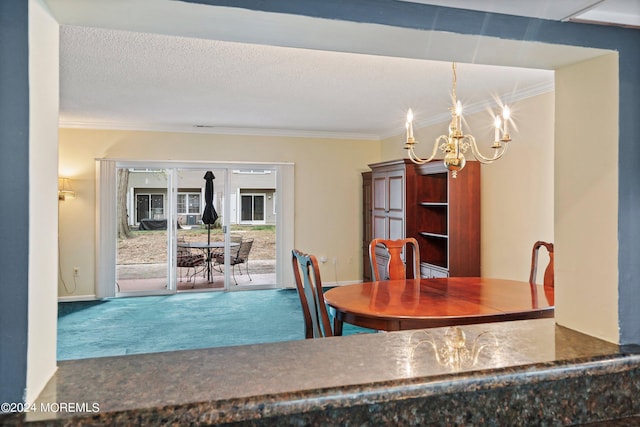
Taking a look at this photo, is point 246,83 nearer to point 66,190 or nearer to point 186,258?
point 66,190

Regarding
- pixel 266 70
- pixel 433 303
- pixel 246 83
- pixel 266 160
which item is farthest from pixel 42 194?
pixel 266 160

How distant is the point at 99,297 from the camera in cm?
646

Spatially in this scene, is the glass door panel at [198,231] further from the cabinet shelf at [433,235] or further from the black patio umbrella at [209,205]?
the cabinet shelf at [433,235]

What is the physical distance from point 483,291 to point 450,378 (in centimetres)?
226

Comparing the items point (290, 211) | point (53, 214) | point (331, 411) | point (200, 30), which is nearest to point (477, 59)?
point (200, 30)

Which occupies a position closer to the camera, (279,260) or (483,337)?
(483,337)

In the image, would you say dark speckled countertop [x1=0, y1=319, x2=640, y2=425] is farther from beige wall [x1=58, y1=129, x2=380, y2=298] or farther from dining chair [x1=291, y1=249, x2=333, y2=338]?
beige wall [x1=58, y1=129, x2=380, y2=298]

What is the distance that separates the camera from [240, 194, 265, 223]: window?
24.6 ft

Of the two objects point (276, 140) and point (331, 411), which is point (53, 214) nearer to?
point (331, 411)

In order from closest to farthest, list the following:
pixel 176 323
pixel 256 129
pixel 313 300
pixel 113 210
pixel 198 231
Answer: pixel 313 300 < pixel 176 323 < pixel 113 210 < pixel 256 129 < pixel 198 231

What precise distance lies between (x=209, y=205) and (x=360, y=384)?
254 inches

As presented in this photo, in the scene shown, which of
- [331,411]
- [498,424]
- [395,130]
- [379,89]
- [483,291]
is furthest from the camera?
[395,130]

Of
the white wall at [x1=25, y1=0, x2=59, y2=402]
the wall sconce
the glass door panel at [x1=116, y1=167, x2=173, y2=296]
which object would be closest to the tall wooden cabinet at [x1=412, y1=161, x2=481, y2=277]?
the glass door panel at [x1=116, y1=167, x2=173, y2=296]

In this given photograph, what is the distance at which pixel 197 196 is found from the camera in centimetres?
711
